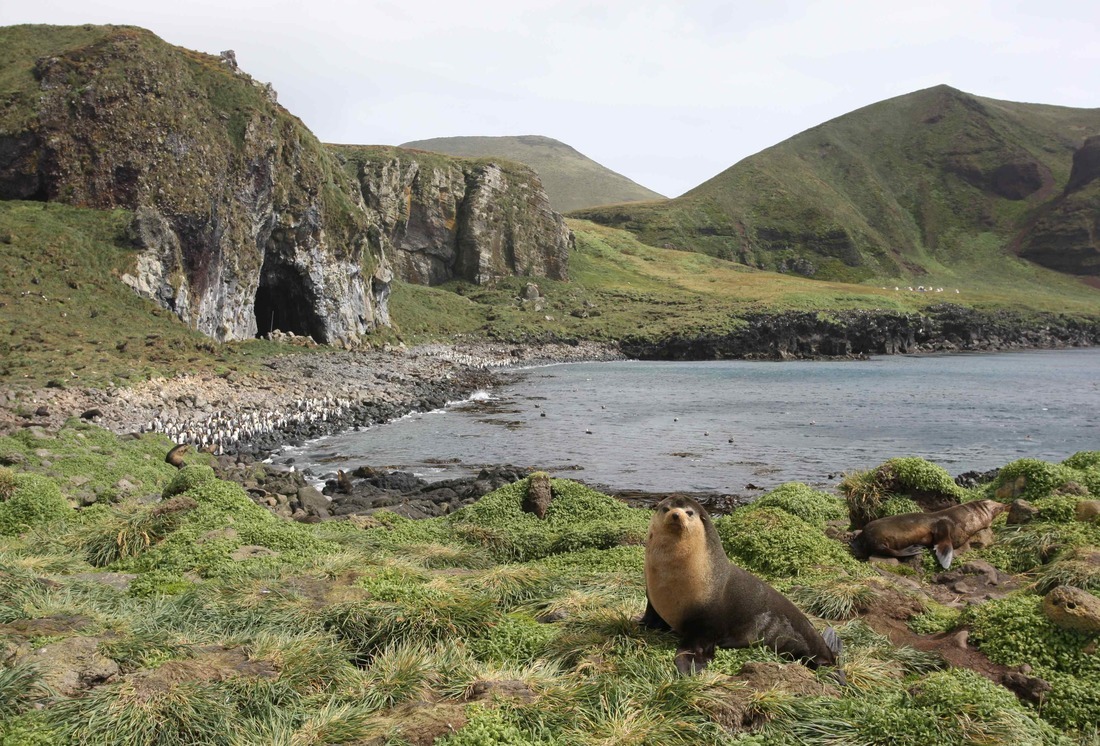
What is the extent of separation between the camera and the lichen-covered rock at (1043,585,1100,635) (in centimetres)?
665

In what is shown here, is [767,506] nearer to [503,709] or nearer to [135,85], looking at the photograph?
[503,709]

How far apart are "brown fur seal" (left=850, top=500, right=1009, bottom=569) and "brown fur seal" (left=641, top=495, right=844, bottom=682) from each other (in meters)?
5.10

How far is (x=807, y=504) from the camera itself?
14242mm

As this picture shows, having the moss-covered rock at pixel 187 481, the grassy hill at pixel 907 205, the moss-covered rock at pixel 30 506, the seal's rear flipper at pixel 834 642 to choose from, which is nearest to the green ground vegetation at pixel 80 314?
the moss-covered rock at pixel 30 506

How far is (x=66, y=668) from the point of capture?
588 cm

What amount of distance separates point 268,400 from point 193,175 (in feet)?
69.1

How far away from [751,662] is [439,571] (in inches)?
201

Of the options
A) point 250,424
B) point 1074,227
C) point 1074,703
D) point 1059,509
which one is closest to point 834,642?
point 1074,703

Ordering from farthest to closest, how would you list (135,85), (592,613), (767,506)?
(135,85)
(767,506)
(592,613)

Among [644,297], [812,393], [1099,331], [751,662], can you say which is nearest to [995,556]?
[751,662]

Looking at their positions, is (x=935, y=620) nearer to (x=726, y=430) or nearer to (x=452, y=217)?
(x=726, y=430)

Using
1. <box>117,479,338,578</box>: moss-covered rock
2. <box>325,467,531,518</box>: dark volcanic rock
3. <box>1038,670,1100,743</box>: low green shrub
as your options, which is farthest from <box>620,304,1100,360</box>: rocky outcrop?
<box>1038,670,1100,743</box>: low green shrub

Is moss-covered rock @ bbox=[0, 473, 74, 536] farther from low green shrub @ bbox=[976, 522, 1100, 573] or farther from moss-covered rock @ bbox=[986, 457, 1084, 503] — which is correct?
moss-covered rock @ bbox=[986, 457, 1084, 503]

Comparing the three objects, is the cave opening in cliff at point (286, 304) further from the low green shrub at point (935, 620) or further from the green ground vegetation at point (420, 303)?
the low green shrub at point (935, 620)
